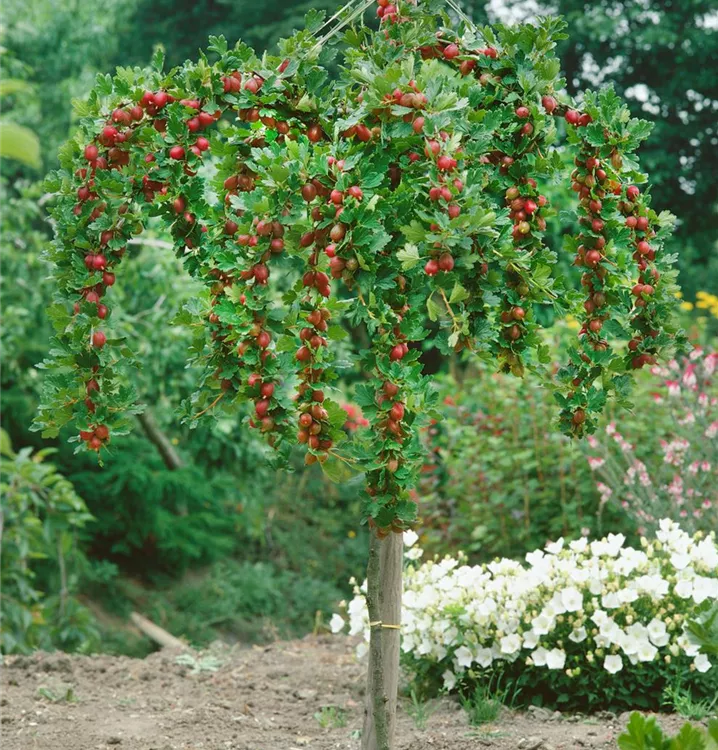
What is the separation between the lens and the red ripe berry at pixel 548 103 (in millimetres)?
2242

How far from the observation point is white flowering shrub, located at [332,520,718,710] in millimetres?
3109

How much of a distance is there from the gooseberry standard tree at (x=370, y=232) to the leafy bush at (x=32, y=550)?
247 cm

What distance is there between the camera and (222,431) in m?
5.77

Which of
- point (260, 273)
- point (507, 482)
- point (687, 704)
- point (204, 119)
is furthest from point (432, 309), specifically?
point (507, 482)

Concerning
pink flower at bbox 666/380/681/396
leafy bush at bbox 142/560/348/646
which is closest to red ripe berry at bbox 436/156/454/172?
pink flower at bbox 666/380/681/396

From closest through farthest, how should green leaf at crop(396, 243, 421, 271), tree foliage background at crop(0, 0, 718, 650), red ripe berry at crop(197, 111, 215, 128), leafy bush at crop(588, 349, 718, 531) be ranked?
green leaf at crop(396, 243, 421, 271)
red ripe berry at crop(197, 111, 215, 128)
leafy bush at crop(588, 349, 718, 531)
tree foliage background at crop(0, 0, 718, 650)

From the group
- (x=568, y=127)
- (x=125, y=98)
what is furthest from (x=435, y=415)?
(x=125, y=98)

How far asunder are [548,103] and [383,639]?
1305 millimetres

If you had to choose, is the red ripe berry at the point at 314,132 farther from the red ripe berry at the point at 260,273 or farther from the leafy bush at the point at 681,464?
the leafy bush at the point at 681,464

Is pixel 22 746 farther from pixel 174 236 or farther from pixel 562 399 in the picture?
pixel 562 399

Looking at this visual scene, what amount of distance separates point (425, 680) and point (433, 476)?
2.75 m

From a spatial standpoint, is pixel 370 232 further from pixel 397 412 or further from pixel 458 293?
pixel 397 412

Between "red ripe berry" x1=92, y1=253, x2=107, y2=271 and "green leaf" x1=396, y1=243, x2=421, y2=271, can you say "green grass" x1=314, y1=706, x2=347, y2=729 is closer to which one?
"red ripe berry" x1=92, y1=253, x2=107, y2=271

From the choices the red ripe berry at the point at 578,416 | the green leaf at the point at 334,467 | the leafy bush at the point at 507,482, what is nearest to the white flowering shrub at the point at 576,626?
the red ripe berry at the point at 578,416
